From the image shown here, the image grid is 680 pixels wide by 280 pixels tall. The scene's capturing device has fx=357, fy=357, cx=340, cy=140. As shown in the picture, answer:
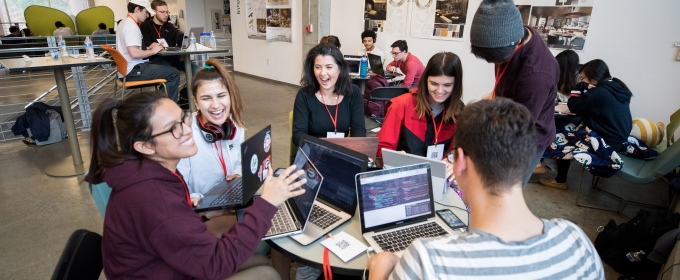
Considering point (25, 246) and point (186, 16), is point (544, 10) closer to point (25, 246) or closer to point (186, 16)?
point (25, 246)

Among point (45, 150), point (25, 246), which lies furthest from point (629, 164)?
point (45, 150)

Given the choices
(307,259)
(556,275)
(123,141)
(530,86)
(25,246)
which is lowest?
(25,246)

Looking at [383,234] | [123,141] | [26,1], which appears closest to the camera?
[123,141]

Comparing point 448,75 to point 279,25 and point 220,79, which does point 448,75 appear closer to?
point 220,79

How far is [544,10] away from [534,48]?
3121 mm

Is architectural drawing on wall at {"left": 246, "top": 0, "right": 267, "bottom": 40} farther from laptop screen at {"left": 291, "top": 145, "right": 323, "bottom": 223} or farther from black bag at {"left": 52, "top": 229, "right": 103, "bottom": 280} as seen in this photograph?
black bag at {"left": 52, "top": 229, "right": 103, "bottom": 280}

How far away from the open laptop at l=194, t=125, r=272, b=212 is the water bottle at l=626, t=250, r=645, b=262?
7.15ft

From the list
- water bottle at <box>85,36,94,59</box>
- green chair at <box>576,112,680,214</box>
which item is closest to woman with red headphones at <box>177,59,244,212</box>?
water bottle at <box>85,36,94,59</box>

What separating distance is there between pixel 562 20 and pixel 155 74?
184 inches

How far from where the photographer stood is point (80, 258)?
1057mm

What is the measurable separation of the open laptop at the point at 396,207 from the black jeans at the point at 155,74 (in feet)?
11.4

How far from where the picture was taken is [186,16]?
8.99 meters

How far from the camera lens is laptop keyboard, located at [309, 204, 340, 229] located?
132 cm

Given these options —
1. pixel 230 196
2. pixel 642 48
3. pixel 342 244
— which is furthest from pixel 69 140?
pixel 642 48
